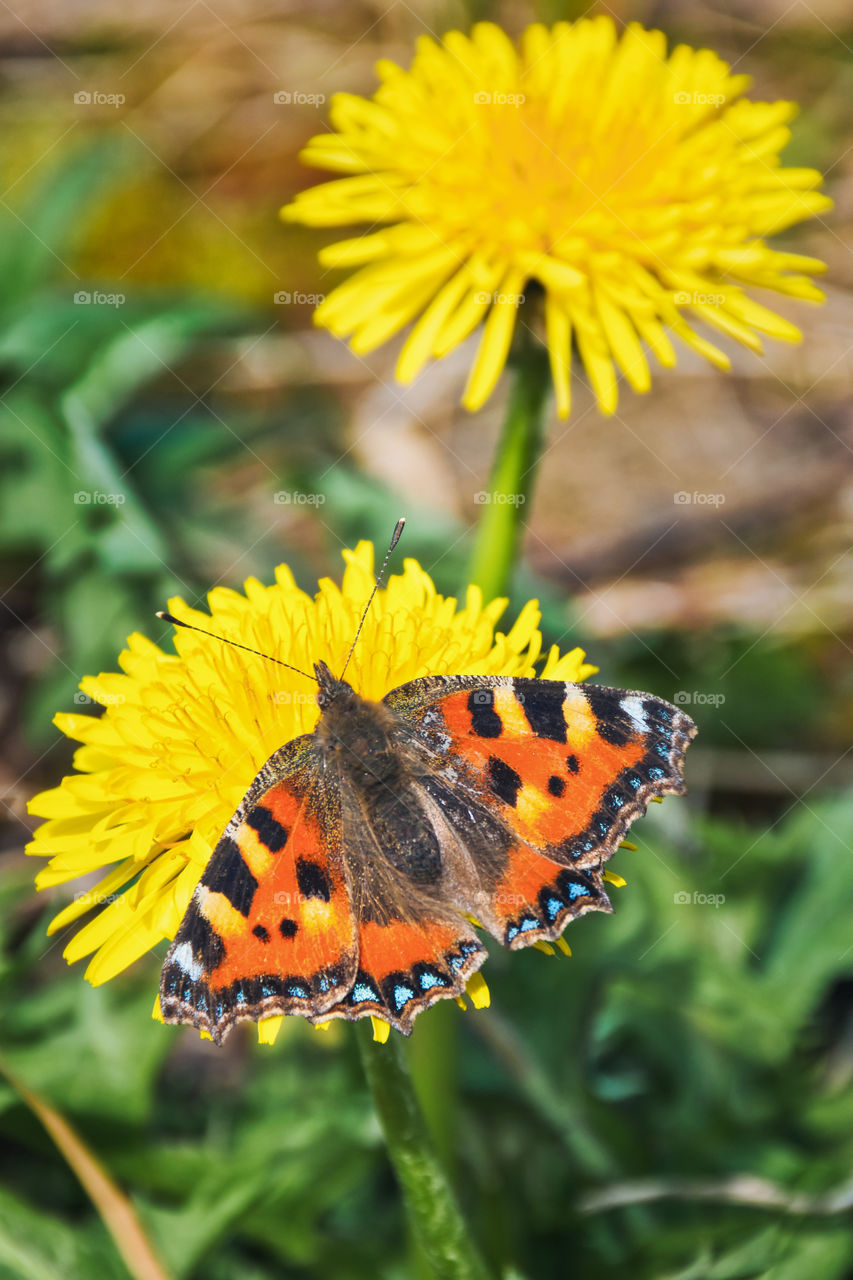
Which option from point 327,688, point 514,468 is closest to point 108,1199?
point 327,688

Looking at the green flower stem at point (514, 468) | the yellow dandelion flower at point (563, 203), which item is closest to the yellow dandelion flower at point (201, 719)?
the green flower stem at point (514, 468)

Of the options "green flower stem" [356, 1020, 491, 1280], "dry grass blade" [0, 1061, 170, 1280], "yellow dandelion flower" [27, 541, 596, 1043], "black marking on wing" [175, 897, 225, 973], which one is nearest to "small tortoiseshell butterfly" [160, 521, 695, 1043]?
"black marking on wing" [175, 897, 225, 973]

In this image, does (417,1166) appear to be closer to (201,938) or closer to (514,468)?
(201,938)

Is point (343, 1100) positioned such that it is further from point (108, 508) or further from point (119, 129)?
point (119, 129)

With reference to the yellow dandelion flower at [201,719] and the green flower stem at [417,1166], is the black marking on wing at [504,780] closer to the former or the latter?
the yellow dandelion flower at [201,719]

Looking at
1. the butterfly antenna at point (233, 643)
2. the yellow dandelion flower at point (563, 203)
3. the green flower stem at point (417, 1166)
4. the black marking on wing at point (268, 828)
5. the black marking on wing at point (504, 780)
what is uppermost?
the yellow dandelion flower at point (563, 203)

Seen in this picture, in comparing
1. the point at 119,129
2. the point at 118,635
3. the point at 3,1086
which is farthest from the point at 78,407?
the point at 119,129
